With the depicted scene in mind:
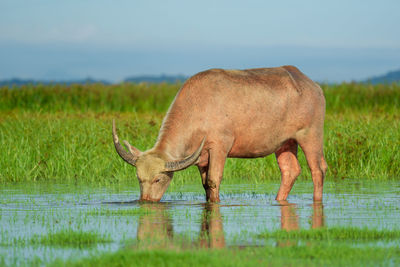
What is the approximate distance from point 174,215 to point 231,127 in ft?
7.17

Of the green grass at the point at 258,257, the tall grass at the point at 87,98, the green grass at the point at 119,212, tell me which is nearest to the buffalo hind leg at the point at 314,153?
the green grass at the point at 119,212

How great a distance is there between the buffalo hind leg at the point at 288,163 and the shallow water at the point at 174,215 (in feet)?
1.03

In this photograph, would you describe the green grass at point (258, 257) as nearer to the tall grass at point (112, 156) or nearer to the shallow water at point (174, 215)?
the shallow water at point (174, 215)

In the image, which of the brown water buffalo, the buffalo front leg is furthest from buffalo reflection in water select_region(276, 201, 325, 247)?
the brown water buffalo

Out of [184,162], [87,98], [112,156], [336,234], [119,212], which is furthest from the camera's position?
[87,98]

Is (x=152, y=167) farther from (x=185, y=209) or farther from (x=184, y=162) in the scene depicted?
(x=185, y=209)

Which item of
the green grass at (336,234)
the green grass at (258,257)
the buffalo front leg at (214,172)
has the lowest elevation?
the green grass at (258,257)

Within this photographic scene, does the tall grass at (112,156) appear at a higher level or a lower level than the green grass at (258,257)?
higher

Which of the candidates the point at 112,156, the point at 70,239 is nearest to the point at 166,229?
the point at 70,239

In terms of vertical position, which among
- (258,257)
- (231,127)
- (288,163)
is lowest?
(258,257)

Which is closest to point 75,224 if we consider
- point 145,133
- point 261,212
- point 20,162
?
point 261,212

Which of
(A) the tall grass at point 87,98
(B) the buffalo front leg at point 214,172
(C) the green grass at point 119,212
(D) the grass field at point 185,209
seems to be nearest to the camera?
(D) the grass field at point 185,209

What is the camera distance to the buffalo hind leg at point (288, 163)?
1149cm

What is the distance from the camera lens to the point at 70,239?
6.91 m
